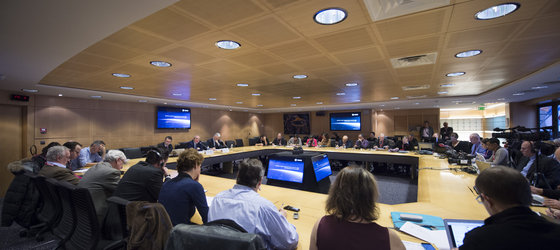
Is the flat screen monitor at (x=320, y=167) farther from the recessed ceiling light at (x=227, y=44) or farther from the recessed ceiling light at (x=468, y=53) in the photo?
the recessed ceiling light at (x=468, y=53)

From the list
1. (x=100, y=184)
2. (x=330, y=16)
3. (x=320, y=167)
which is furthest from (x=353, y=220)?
(x=100, y=184)

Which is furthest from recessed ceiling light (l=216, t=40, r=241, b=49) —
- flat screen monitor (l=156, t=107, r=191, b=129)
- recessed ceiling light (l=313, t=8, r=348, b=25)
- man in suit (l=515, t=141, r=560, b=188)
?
flat screen monitor (l=156, t=107, r=191, b=129)

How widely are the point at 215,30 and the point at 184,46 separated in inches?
25.5

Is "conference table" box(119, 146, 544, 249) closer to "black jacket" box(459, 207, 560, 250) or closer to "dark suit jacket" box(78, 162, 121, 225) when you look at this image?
"black jacket" box(459, 207, 560, 250)

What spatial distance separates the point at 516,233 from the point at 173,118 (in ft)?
32.2

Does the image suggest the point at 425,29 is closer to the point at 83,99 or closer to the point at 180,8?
the point at 180,8

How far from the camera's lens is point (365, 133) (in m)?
12.0

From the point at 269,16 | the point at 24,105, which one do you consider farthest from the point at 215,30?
the point at 24,105

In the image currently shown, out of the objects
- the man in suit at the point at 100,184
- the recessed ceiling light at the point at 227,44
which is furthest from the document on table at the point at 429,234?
the man in suit at the point at 100,184

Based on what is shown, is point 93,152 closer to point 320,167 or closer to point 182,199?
point 182,199

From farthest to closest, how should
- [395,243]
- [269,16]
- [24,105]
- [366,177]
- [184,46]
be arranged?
[24,105]
[184,46]
[269,16]
[366,177]
[395,243]

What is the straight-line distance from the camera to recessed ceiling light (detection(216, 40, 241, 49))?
99.7 inches

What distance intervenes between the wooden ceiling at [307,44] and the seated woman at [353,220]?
1.35 metres

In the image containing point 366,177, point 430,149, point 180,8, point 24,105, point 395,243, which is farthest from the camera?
point 430,149
